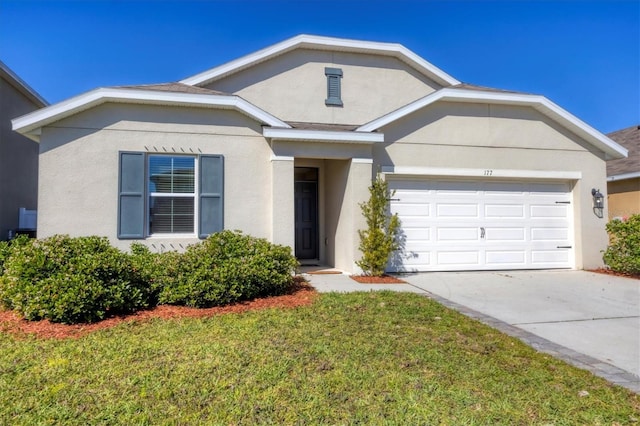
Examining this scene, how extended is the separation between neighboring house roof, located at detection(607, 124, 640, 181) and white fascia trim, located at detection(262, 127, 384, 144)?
10026 millimetres

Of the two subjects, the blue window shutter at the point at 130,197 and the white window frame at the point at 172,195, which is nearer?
the blue window shutter at the point at 130,197

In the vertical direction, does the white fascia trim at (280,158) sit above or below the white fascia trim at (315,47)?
below

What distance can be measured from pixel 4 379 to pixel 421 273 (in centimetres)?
800

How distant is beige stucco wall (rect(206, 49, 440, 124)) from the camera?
10.4 meters

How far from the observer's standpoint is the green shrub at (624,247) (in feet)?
29.8

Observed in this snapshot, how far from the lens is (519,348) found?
4.27 meters

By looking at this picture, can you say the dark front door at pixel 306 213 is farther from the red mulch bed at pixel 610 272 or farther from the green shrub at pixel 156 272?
the red mulch bed at pixel 610 272

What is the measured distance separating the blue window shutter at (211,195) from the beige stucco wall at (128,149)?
13 centimetres

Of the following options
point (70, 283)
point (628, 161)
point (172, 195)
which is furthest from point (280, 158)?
point (628, 161)

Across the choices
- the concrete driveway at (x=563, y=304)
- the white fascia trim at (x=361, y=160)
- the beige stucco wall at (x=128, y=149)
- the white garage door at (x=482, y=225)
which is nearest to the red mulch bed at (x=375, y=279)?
the concrete driveway at (x=563, y=304)

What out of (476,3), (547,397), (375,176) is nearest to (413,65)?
(476,3)

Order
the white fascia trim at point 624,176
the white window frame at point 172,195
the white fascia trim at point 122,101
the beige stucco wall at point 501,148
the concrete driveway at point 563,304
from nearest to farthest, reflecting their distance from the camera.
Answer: the concrete driveway at point 563,304, the white fascia trim at point 122,101, the white window frame at point 172,195, the beige stucco wall at point 501,148, the white fascia trim at point 624,176

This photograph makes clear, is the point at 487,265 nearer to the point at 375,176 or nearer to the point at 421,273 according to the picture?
the point at 421,273

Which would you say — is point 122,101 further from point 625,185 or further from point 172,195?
point 625,185
